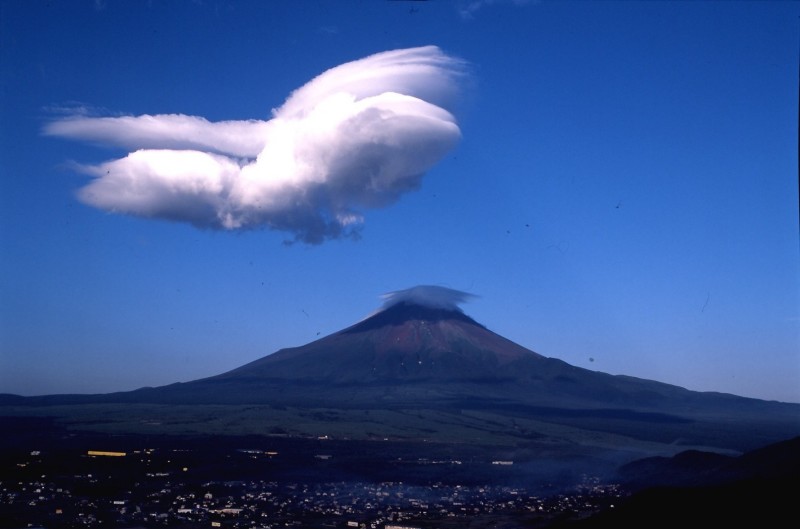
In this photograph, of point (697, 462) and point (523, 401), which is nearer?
point (697, 462)

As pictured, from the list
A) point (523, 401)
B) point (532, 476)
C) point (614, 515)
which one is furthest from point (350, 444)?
point (523, 401)

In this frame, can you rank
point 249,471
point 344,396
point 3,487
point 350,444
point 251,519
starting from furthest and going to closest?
point 344,396, point 350,444, point 249,471, point 3,487, point 251,519

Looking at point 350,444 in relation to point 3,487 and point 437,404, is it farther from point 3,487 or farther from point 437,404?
point 437,404

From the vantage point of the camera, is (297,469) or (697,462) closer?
(697,462)

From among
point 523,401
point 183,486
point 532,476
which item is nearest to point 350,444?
point 532,476

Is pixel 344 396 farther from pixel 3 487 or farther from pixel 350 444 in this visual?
pixel 3 487

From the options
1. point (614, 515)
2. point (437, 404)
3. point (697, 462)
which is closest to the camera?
point (614, 515)

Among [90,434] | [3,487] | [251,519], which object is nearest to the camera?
[251,519]

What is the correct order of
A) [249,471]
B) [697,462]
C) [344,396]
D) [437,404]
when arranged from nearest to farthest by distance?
[697,462] < [249,471] < [437,404] < [344,396]

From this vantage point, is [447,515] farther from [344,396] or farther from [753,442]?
[344,396]
